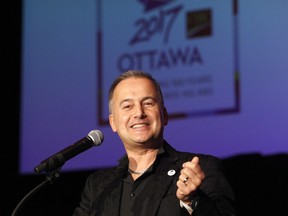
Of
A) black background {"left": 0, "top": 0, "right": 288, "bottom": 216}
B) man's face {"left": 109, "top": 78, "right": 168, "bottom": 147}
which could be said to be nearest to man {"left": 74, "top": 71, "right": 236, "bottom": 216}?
man's face {"left": 109, "top": 78, "right": 168, "bottom": 147}

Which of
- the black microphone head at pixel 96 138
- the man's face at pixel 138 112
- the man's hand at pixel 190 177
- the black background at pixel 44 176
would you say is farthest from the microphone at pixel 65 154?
the black background at pixel 44 176

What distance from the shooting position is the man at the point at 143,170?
2.76 metres

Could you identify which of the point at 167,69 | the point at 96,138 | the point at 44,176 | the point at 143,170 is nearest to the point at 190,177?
the point at 96,138

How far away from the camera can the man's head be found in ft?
9.75

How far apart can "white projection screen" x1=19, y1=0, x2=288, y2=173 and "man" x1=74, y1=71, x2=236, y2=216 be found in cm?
131

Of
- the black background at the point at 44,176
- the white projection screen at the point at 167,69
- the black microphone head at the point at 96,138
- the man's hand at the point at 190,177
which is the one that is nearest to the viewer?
the man's hand at the point at 190,177

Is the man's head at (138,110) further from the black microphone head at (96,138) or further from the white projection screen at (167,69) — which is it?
the white projection screen at (167,69)

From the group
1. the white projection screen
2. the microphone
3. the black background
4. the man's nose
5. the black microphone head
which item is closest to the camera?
the microphone

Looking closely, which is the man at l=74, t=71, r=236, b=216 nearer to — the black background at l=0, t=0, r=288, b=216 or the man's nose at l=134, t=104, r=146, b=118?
the man's nose at l=134, t=104, r=146, b=118

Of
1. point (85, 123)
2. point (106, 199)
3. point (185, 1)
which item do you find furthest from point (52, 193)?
point (106, 199)

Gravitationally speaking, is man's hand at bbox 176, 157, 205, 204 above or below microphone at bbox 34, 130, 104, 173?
below

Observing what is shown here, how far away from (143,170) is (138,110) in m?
0.31

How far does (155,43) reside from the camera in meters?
4.73

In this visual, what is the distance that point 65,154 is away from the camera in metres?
2.65
